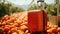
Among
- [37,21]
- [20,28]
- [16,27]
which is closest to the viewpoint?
[37,21]

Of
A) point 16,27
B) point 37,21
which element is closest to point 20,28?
point 16,27

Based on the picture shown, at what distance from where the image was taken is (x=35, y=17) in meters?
1.30

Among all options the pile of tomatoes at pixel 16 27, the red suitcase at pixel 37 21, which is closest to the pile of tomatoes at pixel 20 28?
the pile of tomatoes at pixel 16 27

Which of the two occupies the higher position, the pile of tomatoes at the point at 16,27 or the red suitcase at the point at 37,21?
the red suitcase at the point at 37,21

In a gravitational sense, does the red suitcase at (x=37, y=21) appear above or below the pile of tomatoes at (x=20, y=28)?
above

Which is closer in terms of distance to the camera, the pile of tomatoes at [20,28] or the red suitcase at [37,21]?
the red suitcase at [37,21]

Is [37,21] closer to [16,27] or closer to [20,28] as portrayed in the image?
[20,28]

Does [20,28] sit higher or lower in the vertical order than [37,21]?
lower

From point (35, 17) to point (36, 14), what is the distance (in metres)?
0.02

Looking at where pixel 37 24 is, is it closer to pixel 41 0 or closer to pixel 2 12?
pixel 41 0

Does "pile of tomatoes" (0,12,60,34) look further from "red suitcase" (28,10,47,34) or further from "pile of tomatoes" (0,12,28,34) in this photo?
"red suitcase" (28,10,47,34)

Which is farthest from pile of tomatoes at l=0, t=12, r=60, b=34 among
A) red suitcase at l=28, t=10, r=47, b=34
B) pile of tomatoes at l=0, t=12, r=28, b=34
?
red suitcase at l=28, t=10, r=47, b=34

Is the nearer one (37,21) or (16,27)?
(37,21)

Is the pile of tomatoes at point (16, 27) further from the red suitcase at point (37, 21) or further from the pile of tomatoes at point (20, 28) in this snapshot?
the red suitcase at point (37, 21)
